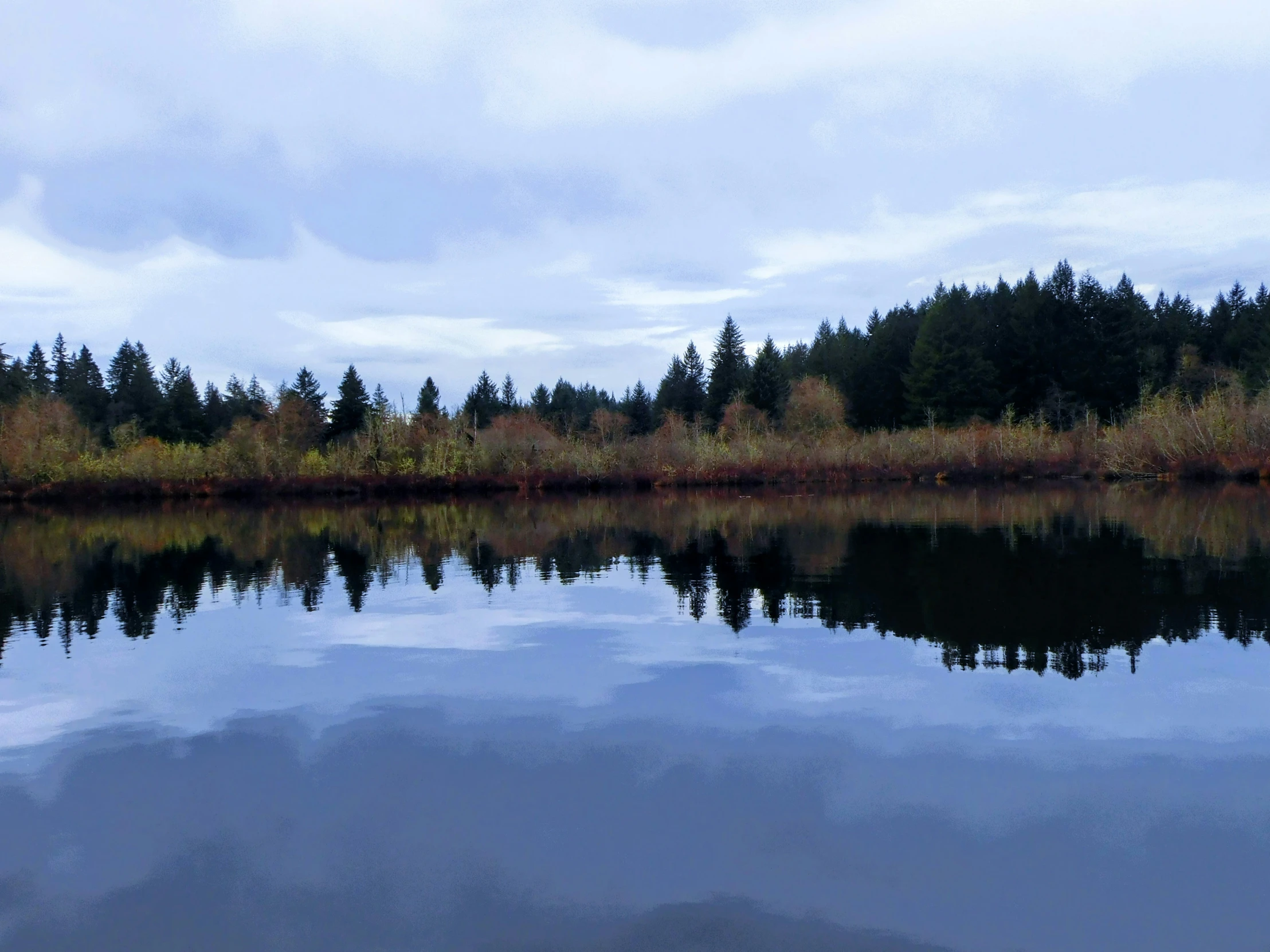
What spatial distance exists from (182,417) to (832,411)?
198 feet

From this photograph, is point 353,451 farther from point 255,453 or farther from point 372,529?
point 372,529

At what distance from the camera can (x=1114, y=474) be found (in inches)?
2030

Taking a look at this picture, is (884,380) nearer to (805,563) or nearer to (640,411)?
(640,411)

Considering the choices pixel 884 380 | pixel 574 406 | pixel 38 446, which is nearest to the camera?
pixel 38 446

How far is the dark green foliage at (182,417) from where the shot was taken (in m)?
86.6

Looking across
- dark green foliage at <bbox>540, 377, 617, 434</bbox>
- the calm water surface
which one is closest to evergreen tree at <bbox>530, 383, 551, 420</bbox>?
dark green foliage at <bbox>540, 377, 617, 434</bbox>

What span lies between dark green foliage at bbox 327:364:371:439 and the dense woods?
0.16 m

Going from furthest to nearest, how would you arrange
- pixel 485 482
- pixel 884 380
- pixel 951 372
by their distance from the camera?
1. pixel 884 380
2. pixel 951 372
3. pixel 485 482

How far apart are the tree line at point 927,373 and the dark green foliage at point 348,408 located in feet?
0.40

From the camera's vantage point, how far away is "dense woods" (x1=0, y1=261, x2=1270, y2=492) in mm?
53406

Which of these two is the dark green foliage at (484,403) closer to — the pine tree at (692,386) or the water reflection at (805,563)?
the pine tree at (692,386)

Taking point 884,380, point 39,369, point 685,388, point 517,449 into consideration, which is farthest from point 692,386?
point 39,369

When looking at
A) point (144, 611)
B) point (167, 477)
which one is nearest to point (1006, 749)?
point (144, 611)

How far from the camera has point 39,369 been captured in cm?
10306
